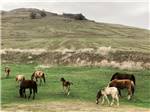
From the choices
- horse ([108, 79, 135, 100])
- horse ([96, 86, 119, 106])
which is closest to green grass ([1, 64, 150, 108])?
horse ([108, 79, 135, 100])

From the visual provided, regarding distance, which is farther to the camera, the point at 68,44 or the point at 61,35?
the point at 61,35

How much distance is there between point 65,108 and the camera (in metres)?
29.8

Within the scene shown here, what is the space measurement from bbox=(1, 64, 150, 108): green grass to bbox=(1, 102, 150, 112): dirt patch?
4.94 ft

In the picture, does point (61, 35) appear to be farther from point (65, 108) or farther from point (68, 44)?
point (65, 108)

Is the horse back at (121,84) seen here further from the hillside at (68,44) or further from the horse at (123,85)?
the hillside at (68,44)

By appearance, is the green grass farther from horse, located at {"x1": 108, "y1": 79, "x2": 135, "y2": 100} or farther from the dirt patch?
the dirt patch

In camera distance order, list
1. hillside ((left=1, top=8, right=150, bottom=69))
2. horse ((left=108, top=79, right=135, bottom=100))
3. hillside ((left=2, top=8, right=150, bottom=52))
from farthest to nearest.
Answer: hillside ((left=2, top=8, right=150, bottom=52))
hillside ((left=1, top=8, right=150, bottom=69))
horse ((left=108, top=79, right=135, bottom=100))

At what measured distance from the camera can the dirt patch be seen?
1146 inches

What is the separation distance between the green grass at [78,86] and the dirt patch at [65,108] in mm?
1506

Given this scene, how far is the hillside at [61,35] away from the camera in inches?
3568

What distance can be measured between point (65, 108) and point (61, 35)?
80901mm

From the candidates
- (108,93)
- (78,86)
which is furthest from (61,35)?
(108,93)

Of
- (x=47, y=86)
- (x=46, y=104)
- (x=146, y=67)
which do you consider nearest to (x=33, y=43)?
(x=146, y=67)

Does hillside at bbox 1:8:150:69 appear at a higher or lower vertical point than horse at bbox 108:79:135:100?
higher
